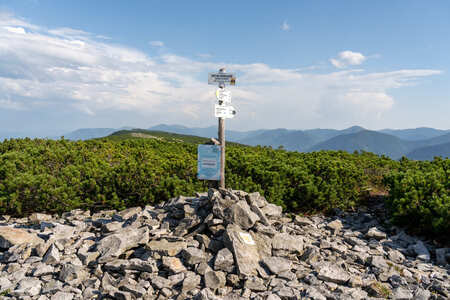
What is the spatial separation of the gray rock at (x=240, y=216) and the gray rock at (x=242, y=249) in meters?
0.15

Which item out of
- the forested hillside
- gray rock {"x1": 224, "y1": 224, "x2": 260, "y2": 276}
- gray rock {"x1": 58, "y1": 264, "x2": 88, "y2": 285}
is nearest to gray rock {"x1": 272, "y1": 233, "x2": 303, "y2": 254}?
gray rock {"x1": 224, "y1": 224, "x2": 260, "y2": 276}

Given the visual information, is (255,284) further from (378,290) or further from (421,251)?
(421,251)

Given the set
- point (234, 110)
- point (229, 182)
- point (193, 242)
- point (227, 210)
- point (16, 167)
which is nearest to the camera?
point (193, 242)

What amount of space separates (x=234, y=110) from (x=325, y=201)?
468 cm

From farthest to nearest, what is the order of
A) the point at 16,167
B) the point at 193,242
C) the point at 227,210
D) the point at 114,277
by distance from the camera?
the point at 16,167 → the point at 227,210 → the point at 193,242 → the point at 114,277

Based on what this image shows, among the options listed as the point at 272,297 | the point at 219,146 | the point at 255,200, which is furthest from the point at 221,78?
the point at 272,297

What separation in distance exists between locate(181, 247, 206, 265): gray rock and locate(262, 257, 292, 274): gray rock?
118cm

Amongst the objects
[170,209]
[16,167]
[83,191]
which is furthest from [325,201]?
[16,167]

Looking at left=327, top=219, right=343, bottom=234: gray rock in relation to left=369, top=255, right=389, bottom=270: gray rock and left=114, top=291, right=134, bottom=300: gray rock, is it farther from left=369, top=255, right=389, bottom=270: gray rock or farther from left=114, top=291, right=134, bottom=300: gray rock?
left=114, top=291, right=134, bottom=300: gray rock

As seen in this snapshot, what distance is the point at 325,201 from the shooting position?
9.63 meters

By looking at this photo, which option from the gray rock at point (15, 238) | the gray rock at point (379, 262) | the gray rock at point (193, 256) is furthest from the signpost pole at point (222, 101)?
the gray rock at point (15, 238)

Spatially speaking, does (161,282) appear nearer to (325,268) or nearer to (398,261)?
(325,268)

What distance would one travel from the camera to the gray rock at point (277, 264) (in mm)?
5359

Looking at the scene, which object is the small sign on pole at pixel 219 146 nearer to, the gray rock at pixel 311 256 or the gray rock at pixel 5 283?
the gray rock at pixel 311 256
